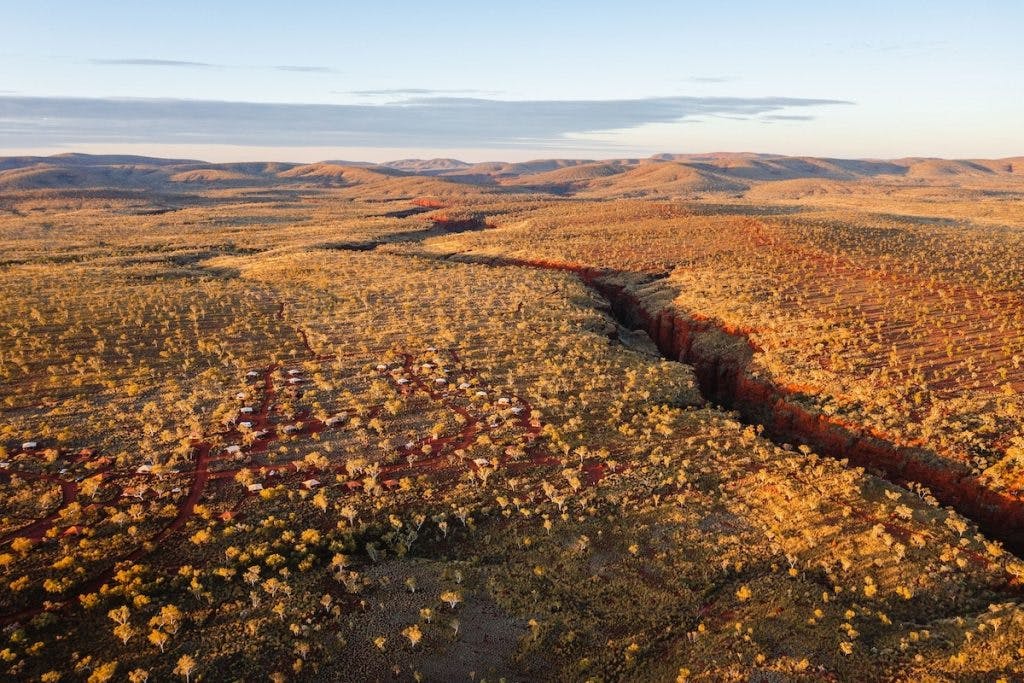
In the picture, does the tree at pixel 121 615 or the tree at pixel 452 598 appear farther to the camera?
the tree at pixel 452 598

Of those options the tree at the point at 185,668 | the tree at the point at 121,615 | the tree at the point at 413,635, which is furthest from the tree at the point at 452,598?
the tree at the point at 121,615

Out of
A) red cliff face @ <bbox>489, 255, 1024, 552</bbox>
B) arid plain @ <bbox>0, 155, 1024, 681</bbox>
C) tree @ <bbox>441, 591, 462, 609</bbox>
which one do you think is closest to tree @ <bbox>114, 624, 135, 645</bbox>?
arid plain @ <bbox>0, 155, 1024, 681</bbox>

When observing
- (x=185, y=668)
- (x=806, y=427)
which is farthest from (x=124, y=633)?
(x=806, y=427)

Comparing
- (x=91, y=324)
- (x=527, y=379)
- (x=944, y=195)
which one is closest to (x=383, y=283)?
(x=91, y=324)

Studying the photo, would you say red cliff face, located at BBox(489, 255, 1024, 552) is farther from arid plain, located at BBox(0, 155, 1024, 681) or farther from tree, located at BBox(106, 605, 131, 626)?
tree, located at BBox(106, 605, 131, 626)

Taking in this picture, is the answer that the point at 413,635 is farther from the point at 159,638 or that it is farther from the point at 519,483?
the point at 519,483

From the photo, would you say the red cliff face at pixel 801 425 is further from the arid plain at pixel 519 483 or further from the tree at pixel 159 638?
the tree at pixel 159 638

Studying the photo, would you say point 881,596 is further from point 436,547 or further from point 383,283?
point 383,283
